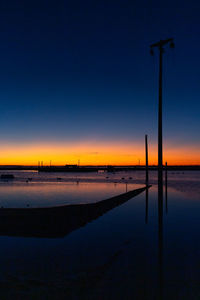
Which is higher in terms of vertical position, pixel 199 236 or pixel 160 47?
pixel 160 47

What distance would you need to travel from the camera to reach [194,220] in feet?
58.5

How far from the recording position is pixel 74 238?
11836 millimetres

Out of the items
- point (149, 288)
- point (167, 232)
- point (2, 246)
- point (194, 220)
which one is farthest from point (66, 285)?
point (194, 220)

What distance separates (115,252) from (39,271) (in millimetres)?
3445

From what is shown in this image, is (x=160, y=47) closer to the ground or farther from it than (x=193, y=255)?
farther from it

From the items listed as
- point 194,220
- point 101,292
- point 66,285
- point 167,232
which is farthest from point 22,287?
point 194,220

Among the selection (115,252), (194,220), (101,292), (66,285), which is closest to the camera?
(101,292)

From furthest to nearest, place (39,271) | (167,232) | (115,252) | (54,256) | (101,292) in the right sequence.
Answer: (167,232)
(115,252)
(54,256)
(39,271)
(101,292)

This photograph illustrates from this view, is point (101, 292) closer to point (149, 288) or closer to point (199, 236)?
point (149, 288)

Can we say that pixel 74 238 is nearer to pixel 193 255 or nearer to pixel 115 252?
pixel 115 252

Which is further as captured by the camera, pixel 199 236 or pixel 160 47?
pixel 160 47

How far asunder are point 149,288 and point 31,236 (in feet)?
23.3

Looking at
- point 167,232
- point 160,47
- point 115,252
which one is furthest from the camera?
point 160,47

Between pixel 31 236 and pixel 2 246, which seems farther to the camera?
pixel 31 236
